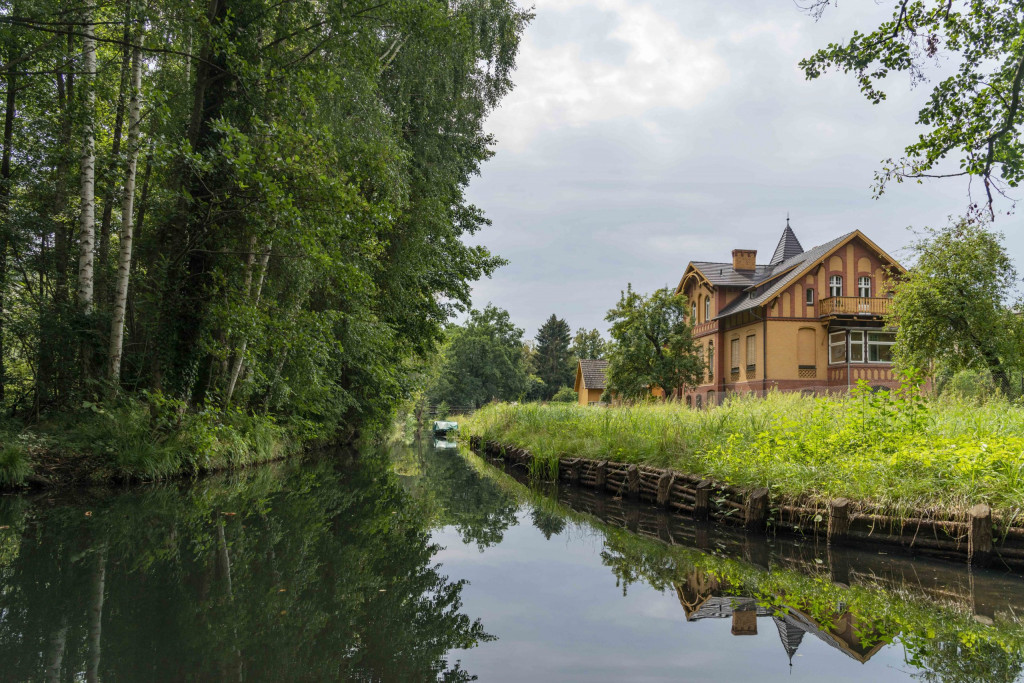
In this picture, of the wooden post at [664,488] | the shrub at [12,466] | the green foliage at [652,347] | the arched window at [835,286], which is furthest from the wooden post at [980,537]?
the arched window at [835,286]

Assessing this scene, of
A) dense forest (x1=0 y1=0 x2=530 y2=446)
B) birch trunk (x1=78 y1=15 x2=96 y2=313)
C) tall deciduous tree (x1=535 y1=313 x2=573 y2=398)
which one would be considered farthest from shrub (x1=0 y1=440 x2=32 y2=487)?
tall deciduous tree (x1=535 y1=313 x2=573 y2=398)

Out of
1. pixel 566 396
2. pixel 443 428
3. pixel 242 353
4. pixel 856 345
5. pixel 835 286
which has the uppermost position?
pixel 835 286

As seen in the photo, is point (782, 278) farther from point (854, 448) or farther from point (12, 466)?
point (12, 466)

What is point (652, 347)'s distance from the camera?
32656mm

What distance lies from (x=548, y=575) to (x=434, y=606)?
5.64ft

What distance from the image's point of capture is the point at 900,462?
8281 mm

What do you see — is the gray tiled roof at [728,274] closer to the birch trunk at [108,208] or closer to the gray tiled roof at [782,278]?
the gray tiled roof at [782,278]

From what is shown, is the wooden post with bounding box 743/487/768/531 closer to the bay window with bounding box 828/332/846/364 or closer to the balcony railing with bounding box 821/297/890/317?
the balcony railing with bounding box 821/297/890/317

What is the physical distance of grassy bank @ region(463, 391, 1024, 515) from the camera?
25.3 ft

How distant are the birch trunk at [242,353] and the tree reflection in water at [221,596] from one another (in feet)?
17.2

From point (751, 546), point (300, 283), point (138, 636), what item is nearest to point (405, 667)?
point (138, 636)

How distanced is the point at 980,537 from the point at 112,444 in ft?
41.3

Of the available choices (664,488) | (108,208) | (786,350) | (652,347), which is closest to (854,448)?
(664,488)

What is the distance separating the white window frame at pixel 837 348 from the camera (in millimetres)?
34594
